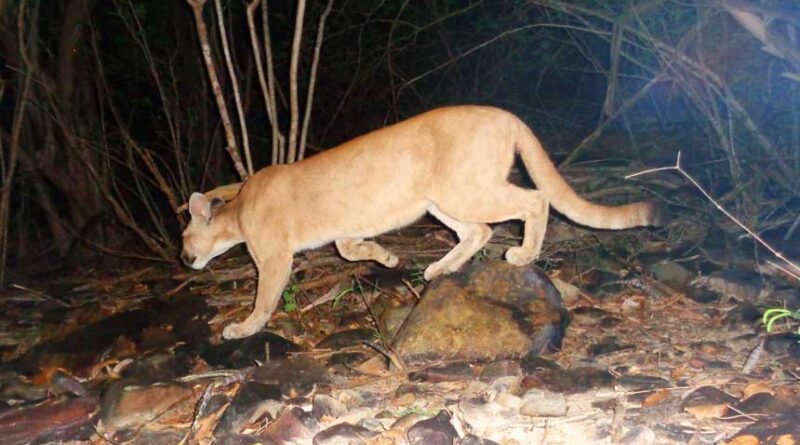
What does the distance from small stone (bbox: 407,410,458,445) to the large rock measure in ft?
3.42

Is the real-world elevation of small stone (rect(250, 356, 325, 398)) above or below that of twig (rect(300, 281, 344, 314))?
above

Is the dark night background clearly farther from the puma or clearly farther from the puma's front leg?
the puma's front leg

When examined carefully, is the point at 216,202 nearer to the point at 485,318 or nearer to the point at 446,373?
the point at 485,318

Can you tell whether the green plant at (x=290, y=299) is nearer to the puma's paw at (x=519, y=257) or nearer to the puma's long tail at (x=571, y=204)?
the puma's paw at (x=519, y=257)

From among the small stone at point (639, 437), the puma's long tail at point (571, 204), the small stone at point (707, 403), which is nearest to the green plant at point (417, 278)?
the puma's long tail at point (571, 204)

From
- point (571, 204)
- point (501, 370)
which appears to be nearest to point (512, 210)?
point (571, 204)

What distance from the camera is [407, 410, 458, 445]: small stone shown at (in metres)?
3.59

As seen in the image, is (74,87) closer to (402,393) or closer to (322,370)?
(322,370)

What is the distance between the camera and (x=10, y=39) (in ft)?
29.1

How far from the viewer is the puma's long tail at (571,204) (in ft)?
17.4

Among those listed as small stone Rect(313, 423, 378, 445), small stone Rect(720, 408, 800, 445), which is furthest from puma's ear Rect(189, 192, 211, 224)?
small stone Rect(720, 408, 800, 445)

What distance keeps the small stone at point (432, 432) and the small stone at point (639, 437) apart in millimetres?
862

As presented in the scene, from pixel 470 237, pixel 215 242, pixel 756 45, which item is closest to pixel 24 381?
pixel 215 242

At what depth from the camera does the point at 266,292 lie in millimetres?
5996
